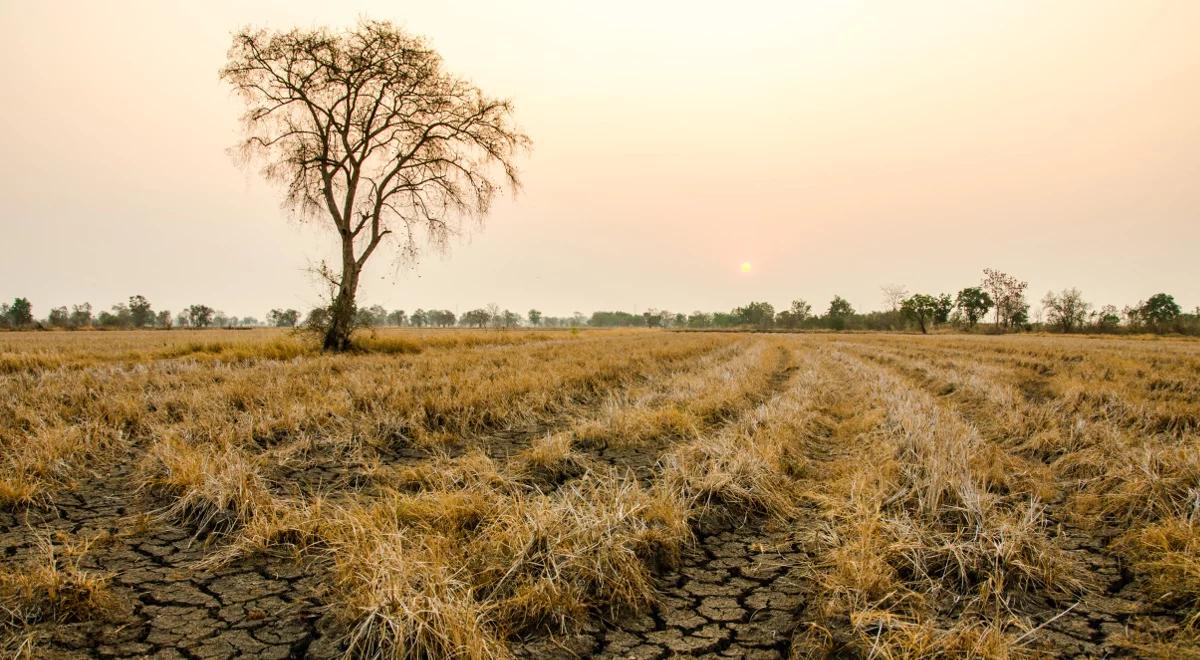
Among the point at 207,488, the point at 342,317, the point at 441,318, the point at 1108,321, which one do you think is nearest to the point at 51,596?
the point at 207,488

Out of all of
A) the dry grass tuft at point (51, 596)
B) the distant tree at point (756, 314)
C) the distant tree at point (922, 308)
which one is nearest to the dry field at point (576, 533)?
the dry grass tuft at point (51, 596)

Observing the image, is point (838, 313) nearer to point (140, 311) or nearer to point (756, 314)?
point (756, 314)

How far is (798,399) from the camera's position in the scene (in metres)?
8.08

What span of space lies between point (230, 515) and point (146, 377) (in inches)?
265

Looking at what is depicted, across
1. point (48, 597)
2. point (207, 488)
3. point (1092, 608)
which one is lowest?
point (1092, 608)

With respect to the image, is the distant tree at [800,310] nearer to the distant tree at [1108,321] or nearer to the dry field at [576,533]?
the distant tree at [1108,321]

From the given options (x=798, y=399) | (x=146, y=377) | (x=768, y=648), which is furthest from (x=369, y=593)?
(x=146, y=377)

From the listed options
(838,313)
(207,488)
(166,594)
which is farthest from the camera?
(838,313)

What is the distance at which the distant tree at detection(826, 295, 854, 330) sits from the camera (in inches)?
4333

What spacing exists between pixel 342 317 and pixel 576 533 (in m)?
15.7

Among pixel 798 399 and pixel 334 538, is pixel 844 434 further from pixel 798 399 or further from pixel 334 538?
pixel 334 538

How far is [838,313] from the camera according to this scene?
393 feet

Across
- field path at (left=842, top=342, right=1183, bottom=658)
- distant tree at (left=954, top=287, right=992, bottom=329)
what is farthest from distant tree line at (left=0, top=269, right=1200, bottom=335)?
field path at (left=842, top=342, right=1183, bottom=658)

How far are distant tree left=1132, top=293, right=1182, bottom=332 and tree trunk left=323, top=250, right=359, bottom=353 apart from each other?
85.3 metres
